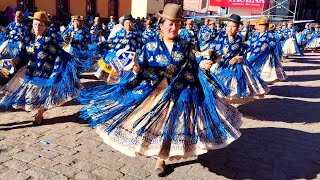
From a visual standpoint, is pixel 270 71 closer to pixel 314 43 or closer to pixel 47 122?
pixel 47 122

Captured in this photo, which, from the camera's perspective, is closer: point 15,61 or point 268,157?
point 268,157

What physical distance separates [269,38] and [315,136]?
3.45 m

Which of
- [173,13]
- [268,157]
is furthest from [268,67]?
[173,13]

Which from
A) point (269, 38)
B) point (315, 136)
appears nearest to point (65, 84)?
point (315, 136)

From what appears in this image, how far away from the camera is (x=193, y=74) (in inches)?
160

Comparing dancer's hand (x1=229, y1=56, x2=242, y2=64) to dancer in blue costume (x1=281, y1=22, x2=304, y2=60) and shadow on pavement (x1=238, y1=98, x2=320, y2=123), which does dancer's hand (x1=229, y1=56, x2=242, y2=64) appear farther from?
dancer in blue costume (x1=281, y1=22, x2=304, y2=60)

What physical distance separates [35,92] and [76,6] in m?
16.4

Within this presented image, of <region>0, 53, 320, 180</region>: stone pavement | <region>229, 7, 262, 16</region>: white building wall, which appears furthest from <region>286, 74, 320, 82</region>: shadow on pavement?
<region>229, 7, 262, 16</region>: white building wall

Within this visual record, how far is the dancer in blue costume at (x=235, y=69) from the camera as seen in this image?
652 cm

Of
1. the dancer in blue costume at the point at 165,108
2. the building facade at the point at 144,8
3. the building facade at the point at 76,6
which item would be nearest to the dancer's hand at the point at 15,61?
the dancer in blue costume at the point at 165,108

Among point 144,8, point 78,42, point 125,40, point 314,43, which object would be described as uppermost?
point 144,8

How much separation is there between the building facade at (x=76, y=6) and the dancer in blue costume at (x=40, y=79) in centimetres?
1270

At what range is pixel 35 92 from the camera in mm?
5367

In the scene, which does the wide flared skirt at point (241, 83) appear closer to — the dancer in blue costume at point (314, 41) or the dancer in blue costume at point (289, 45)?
the dancer in blue costume at point (289, 45)
